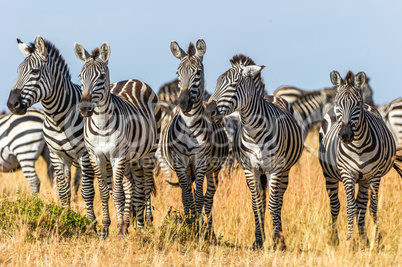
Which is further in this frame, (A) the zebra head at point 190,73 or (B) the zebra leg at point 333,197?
(B) the zebra leg at point 333,197

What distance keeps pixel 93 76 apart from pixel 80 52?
660 millimetres

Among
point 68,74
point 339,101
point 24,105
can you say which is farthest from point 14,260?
point 339,101

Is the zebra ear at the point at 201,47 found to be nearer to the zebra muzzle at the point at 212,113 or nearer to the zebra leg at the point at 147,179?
the zebra muzzle at the point at 212,113

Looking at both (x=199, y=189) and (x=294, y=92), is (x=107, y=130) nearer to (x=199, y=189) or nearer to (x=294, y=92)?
(x=199, y=189)

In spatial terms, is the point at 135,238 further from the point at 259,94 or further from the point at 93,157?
the point at 259,94

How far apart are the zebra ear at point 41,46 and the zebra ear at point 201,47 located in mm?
2261

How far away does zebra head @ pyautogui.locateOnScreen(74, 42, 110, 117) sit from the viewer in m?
6.80

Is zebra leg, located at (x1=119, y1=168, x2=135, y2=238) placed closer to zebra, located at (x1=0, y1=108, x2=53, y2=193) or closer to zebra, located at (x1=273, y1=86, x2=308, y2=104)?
zebra, located at (x1=0, y1=108, x2=53, y2=193)

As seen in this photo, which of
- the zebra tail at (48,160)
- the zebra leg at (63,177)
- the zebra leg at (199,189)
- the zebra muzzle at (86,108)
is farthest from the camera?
the zebra tail at (48,160)

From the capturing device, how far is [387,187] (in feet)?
32.9

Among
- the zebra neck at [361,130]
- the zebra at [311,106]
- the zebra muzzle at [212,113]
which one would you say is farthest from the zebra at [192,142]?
the zebra at [311,106]

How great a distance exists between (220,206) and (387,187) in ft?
10.5

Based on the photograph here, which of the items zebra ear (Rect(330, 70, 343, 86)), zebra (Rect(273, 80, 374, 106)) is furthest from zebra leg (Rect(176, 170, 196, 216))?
zebra (Rect(273, 80, 374, 106))

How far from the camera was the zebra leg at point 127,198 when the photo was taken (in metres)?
7.40
